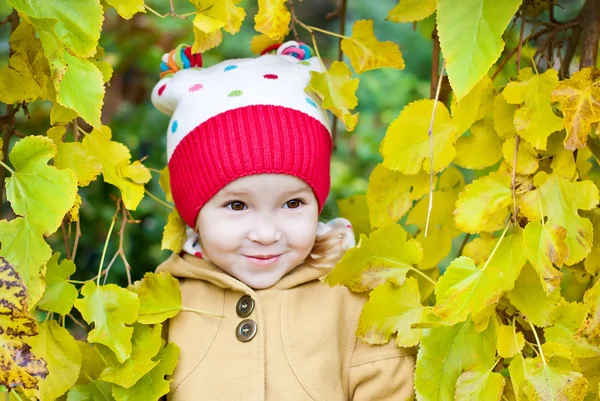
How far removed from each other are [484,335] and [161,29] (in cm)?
155

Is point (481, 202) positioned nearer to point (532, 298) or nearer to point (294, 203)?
point (532, 298)

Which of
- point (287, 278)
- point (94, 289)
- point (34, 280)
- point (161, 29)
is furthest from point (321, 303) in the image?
point (161, 29)

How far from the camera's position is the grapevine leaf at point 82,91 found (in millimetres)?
980

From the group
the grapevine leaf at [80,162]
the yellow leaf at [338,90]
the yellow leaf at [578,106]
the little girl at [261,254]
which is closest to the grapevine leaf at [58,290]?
the grapevine leaf at [80,162]

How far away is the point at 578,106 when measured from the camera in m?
1.04

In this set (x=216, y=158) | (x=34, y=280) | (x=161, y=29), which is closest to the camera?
(x=34, y=280)

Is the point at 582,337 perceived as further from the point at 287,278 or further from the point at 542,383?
the point at 287,278

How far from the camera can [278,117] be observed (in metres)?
1.31

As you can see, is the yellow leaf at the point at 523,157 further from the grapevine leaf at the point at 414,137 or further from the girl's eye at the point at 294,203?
the girl's eye at the point at 294,203

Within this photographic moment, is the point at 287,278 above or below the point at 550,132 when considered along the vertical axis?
below

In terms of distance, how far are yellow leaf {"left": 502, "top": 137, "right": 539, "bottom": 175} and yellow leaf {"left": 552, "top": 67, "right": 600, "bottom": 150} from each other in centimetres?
10

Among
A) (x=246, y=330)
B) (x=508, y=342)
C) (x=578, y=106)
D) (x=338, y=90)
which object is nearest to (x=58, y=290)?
(x=246, y=330)

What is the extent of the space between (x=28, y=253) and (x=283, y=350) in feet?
1.57

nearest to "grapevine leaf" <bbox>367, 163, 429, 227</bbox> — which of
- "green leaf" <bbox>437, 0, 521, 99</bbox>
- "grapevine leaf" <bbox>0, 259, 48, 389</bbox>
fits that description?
"green leaf" <bbox>437, 0, 521, 99</bbox>
